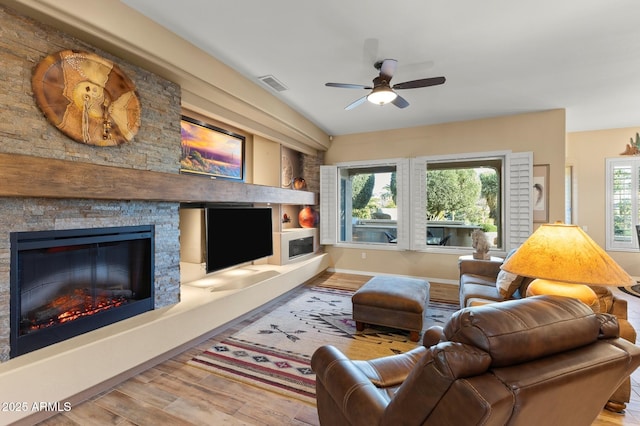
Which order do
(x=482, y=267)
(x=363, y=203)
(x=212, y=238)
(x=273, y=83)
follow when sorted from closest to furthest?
(x=212, y=238) < (x=273, y=83) < (x=482, y=267) < (x=363, y=203)

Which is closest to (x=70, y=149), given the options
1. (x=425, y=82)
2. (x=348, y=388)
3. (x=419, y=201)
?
(x=348, y=388)

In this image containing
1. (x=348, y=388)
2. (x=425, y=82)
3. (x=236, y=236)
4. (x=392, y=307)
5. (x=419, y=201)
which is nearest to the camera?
(x=348, y=388)

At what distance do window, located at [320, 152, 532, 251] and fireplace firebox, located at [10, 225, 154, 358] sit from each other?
11.9 ft

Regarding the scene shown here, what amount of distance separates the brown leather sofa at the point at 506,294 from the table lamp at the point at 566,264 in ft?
0.75

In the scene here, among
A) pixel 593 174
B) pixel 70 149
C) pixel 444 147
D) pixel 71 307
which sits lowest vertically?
pixel 71 307

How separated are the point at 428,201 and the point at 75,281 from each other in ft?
17.0

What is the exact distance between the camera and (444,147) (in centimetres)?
501

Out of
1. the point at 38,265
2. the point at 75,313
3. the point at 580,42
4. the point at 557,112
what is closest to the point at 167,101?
the point at 38,265

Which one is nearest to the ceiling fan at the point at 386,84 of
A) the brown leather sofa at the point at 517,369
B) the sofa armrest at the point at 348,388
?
the brown leather sofa at the point at 517,369

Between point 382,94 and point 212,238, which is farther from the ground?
point 382,94

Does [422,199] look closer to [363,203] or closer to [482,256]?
[363,203]

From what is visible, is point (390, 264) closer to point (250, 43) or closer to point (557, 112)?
point (557, 112)

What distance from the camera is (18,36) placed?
1.81 metres

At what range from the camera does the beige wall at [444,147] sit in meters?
4.36
